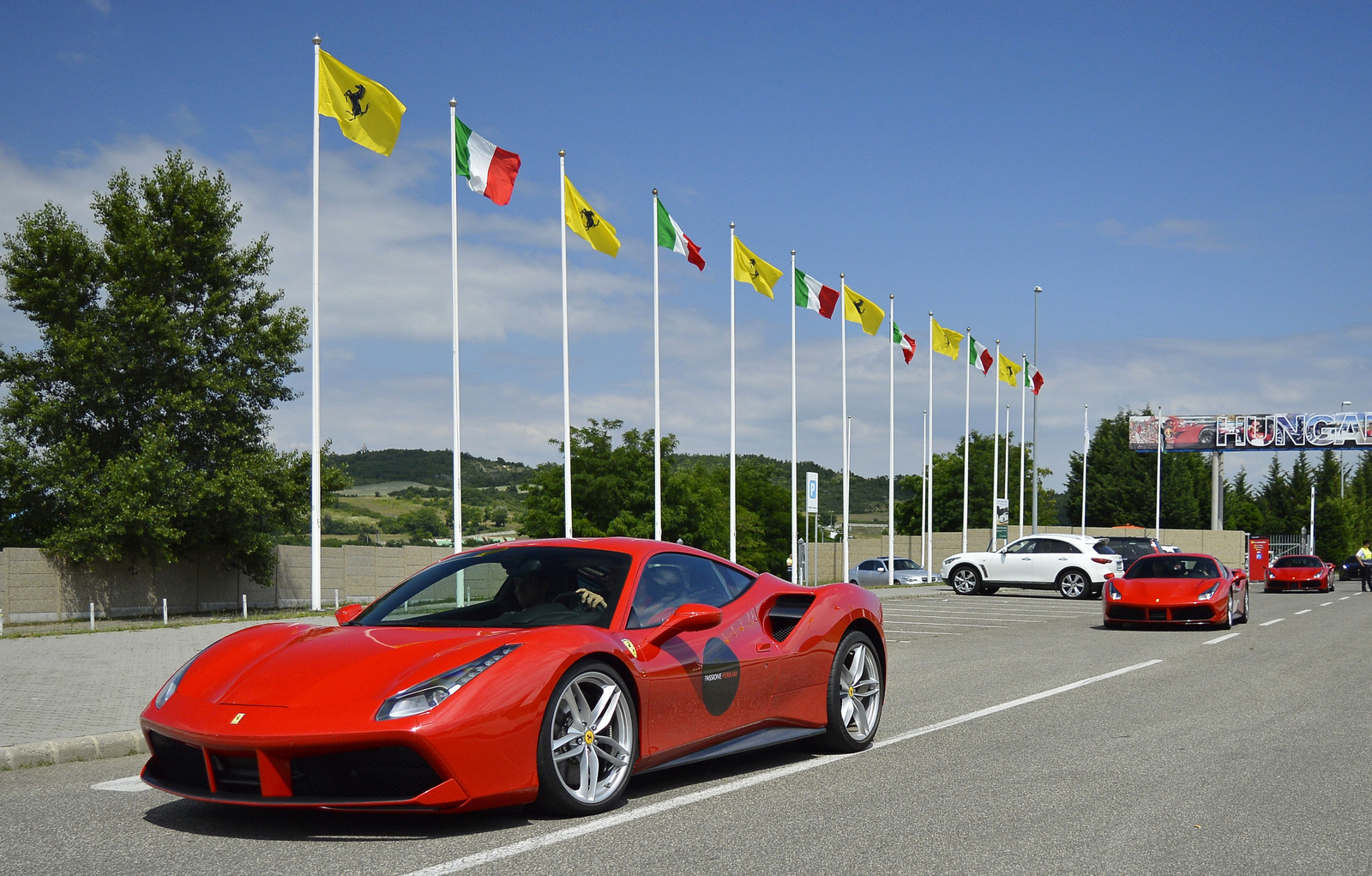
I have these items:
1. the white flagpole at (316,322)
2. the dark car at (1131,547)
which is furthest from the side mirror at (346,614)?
the dark car at (1131,547)

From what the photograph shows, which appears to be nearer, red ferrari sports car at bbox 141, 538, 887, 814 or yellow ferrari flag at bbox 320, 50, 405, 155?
red ferrari sports car at bbox 141, 538, 887, 814

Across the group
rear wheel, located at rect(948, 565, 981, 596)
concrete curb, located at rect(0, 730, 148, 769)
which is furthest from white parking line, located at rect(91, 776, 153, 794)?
rear wheel, located at rect(948, 565, 981, 596)

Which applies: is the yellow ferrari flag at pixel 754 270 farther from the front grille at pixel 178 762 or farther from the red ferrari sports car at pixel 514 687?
the front grille at pixel 178 762

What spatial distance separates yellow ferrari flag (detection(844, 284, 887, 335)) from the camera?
116 ft

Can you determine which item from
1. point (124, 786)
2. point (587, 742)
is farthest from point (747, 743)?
point (124, 786)

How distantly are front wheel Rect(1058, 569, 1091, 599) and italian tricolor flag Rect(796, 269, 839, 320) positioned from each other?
948 cm

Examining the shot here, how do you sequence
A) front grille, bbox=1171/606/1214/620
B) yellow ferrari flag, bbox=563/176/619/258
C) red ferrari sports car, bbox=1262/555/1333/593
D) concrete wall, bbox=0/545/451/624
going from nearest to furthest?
1. front grille, bbox=1171/606/1214/620
2. yellow ferrari flag, bbox=563/176/619/258
3. concrete wall, bbox=0/545/451/624
4. red ferrari sports car, bbox=1262/555/1333/593

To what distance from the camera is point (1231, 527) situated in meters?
95.4

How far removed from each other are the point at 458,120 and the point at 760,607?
17.5m

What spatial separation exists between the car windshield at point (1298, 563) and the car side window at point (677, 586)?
123 ft

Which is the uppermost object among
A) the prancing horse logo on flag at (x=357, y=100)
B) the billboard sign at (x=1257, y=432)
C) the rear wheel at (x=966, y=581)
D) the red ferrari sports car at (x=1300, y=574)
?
the prancing horse logo on flag at (x=357, y=100)

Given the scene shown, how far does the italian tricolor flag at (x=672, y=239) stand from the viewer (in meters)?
27.6

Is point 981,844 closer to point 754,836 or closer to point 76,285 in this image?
point 754,836

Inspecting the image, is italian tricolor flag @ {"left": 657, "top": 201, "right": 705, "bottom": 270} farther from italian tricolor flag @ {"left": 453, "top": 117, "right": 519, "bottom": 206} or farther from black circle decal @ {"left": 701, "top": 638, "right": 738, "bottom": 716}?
black circle decal @ {"left": 701, "top": 638, "right": 738, "bottom": 716}
